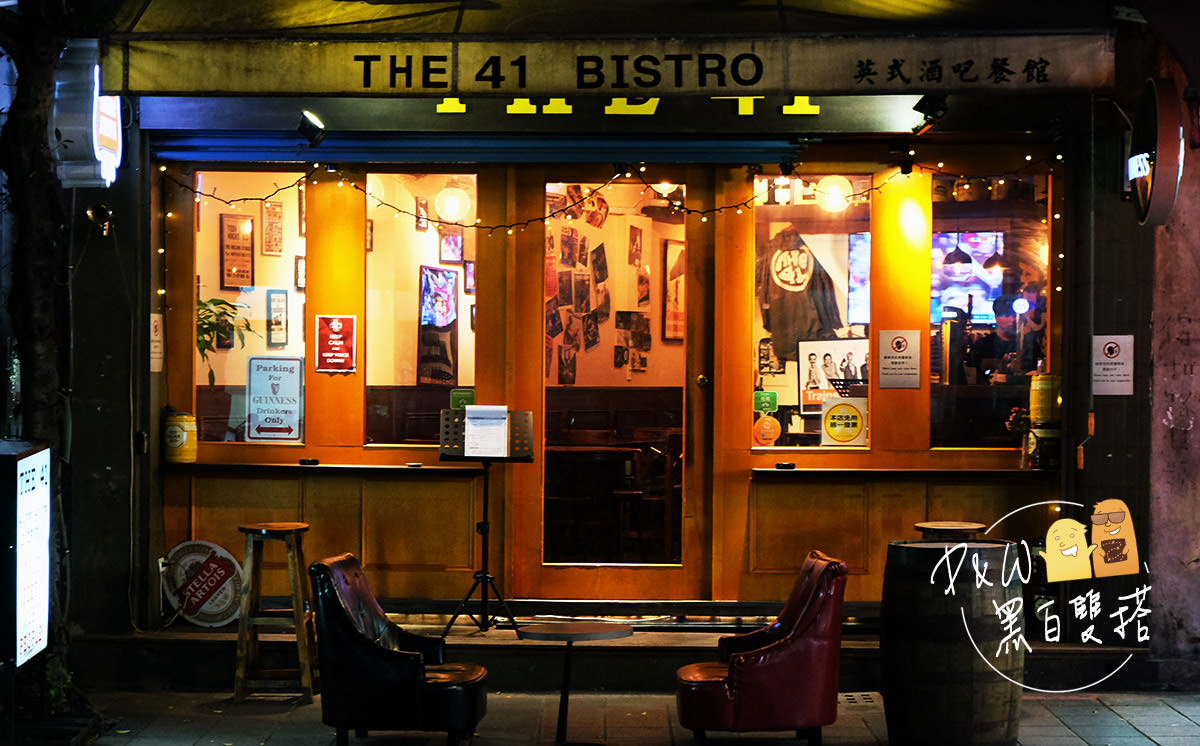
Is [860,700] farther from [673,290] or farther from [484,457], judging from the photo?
[673,290]

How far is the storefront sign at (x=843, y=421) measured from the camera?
9125 mm

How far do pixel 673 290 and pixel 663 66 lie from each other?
7.53ft

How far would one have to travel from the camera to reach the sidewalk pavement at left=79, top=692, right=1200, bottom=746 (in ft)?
23.8

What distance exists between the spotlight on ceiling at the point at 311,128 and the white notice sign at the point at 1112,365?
18.0 ft

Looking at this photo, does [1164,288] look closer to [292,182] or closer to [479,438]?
[479,438]

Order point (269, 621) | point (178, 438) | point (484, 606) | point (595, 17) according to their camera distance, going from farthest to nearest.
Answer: point (178, 438), point (484, 606), point (269, 621), point (595, 17)

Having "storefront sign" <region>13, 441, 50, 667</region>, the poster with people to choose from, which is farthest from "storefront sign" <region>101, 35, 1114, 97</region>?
"storefront sign" <region>13, 441, 50, 667</region>

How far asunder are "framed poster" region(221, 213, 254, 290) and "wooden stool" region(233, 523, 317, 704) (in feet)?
6.81

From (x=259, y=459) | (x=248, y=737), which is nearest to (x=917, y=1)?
(x=259, y=459)

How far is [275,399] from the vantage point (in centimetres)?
925

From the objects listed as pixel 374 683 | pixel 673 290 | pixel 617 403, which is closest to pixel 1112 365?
pixel 673 290

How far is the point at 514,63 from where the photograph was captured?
23.9 feet

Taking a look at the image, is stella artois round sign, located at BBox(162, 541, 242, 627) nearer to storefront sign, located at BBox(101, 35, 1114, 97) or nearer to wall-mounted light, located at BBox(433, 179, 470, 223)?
wall-mounted light, located at BBox(433, 179, 470, 223)

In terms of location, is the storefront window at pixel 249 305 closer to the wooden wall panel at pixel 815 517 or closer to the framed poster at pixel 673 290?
the framed poster at pixel 673 290
